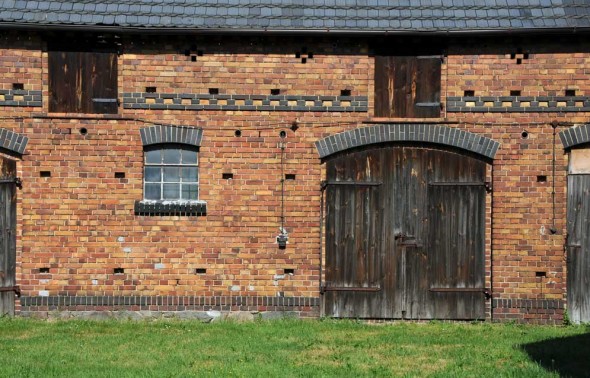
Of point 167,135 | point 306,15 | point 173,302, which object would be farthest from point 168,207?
point 306,15

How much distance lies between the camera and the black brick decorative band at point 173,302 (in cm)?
1409

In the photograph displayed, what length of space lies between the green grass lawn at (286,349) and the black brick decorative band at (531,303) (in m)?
0.38

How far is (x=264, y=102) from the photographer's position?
14.2 metres

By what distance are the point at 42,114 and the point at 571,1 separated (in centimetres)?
864

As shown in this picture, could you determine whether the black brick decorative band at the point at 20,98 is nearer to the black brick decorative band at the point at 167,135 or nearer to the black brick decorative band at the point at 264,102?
the black brick decorative band at the point at 167,135

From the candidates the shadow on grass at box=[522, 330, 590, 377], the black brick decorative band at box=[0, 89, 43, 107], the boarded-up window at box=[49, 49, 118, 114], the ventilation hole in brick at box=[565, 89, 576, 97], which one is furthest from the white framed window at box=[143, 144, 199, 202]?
the ventilation hole in brick at box=[565, 89, 576, 97]

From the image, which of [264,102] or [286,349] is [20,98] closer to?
[264,102]

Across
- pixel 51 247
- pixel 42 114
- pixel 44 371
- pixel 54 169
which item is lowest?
pixel 44 371

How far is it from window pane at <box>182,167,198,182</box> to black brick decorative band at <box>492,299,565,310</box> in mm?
5158

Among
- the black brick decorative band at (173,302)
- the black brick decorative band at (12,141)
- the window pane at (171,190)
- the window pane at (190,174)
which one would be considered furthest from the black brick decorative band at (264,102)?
the black brick decorative band at (173,302)

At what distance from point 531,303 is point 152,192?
6273 mm

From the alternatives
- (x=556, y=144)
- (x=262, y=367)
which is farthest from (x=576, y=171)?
(x=262, y=367)

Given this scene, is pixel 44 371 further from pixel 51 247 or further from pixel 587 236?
pixel 587 236

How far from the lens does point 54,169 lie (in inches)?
554
